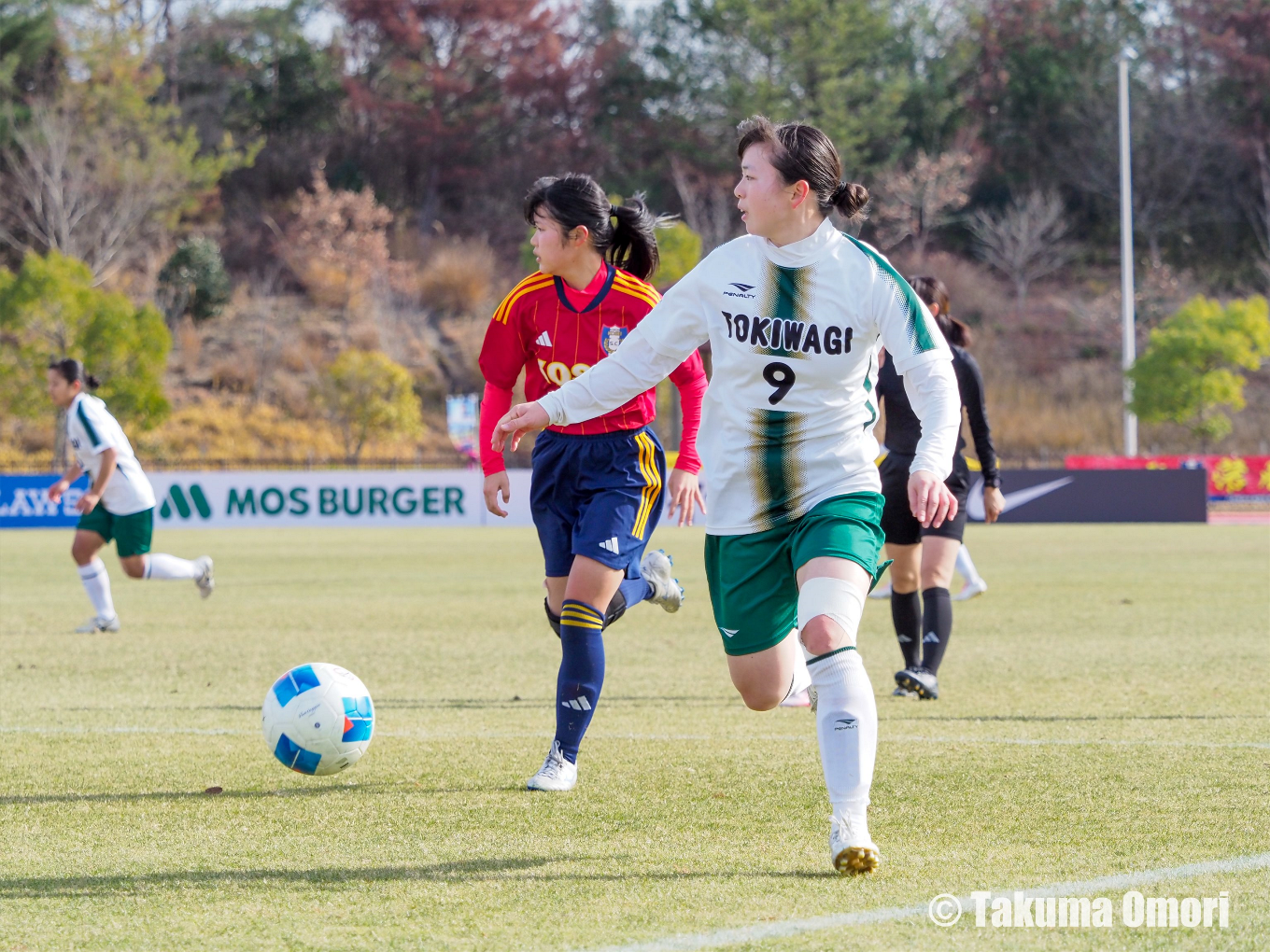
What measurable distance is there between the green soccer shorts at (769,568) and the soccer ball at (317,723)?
1.63 metres

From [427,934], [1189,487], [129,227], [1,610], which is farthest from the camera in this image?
[129,227]

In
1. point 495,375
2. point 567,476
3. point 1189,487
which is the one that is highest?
point 495,375

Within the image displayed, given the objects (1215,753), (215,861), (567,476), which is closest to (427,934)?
(215,861)

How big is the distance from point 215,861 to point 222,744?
220 cm

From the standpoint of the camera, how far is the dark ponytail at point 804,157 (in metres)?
4.25

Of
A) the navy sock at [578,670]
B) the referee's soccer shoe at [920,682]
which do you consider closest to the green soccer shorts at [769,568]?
the navy sock at [578,670]

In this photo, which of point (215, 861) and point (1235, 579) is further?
point (1235, 579)

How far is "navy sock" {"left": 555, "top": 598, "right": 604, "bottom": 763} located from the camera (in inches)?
211

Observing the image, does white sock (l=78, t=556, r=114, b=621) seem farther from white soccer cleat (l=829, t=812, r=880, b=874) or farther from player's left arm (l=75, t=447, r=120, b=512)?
white soccer cleat (l=829, t=812, r=880, b=874)

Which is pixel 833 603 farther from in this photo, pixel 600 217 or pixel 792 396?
pixel 600 217

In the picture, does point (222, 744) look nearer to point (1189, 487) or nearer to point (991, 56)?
point (1189, 487)

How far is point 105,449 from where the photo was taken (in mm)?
10734

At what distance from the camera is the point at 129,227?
164 feet

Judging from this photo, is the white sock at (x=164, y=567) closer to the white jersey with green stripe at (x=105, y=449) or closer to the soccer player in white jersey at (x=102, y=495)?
the soccer player in white jersey at (x=102, y=495)
